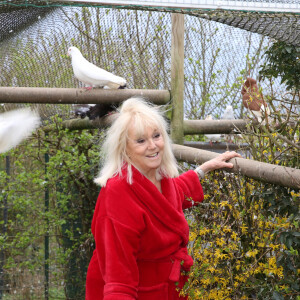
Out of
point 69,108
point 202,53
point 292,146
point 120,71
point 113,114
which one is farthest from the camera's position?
point 202,53

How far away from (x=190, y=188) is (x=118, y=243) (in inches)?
23.7

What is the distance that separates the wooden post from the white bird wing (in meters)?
0.36

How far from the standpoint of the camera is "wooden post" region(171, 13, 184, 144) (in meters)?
3.49

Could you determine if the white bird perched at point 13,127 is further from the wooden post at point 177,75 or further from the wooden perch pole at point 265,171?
the wooden perch pole at point 265,171

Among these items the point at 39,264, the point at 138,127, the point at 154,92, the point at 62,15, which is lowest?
the point at 39,264

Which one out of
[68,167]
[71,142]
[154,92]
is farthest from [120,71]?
[71,142]

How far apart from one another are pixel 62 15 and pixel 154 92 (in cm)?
84

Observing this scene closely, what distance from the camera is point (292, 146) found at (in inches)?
80.4

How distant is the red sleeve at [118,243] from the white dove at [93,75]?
5.50ft

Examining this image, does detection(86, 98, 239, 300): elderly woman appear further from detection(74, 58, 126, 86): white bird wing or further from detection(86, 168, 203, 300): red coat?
detection(74, 58, 126, 86): white bird wing

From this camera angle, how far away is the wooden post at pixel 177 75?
3494 mm

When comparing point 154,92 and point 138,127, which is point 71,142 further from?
point 138,127

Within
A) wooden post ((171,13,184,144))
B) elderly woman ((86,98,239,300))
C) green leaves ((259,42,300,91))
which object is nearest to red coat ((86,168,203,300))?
elderly woman ((86,98,239,300))

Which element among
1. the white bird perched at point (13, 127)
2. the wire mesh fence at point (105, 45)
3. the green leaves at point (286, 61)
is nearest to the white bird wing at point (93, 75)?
the wire mesh fence at point (105, 45)
